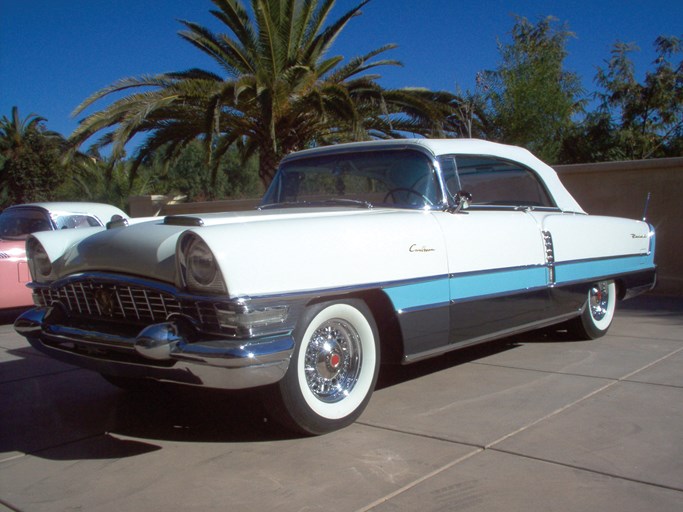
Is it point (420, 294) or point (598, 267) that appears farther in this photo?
point (598, 267)

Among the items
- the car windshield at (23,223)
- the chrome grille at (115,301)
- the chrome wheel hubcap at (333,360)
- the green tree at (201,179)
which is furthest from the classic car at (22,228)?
the green tree at (201,179)

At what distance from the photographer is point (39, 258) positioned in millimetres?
4473

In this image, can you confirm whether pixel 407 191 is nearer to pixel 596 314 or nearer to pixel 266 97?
pixel 596 314

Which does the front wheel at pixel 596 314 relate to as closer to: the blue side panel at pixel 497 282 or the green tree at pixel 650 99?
the blue side panel at pixel 497 282

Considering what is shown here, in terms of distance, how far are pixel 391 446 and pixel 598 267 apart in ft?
9.73

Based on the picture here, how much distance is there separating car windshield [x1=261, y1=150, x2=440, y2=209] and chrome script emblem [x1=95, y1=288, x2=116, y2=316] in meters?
1.68

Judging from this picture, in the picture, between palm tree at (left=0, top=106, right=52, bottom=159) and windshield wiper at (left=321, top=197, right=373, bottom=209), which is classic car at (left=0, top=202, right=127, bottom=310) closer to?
windshield wiper at (left=321, top=197, right=373, bottom=209)

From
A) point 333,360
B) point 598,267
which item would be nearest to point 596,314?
point 598,267

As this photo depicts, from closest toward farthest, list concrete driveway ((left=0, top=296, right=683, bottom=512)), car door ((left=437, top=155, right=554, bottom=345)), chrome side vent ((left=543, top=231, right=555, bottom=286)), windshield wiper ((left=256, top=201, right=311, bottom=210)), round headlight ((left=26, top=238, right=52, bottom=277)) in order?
1. concrete driveway ((left=0, top=296, right=683, bottom=512))
2. round headlight ((left=26, top=238, right=52, bottom=277))
3. car door ((left=437, top=155, right=554, bottom=345))
4. windshield wiper ((left=256, top=201, right=311, bottom=210))
5. chrome side vent ((left=543, top=231, right=555, bottom=286))

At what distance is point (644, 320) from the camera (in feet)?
24.1

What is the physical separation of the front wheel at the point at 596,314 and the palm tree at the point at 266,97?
533 cm

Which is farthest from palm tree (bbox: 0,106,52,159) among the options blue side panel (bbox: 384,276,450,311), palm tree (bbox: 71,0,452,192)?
blue side panel (bbox: 384,276,450,311)

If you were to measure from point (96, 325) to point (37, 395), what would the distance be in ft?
5.03

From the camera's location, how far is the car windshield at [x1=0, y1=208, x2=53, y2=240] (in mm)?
8344
